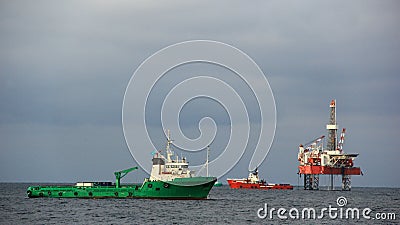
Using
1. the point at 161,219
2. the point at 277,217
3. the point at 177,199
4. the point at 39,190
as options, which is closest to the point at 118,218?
the point at 161,219

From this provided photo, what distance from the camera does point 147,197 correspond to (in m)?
103

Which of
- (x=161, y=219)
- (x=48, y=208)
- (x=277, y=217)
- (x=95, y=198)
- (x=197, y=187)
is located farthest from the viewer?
(x=95, y=198)

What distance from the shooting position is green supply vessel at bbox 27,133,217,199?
334ft

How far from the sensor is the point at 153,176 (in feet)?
351

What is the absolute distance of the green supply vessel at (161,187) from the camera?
101812 millimetres

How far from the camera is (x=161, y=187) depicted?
102m

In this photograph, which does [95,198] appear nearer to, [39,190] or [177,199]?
[39,190]

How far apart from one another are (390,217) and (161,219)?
29920mm

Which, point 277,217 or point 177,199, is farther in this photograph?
point 177,199

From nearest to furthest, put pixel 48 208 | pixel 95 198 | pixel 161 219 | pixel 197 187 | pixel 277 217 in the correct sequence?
pixel 161 219, pixel 277 217, pixel 48 208, pixel 197 187, pixel 95 198

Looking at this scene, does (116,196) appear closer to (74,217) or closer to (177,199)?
(177,199)

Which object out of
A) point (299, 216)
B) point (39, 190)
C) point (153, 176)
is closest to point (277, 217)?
point (299, 216)

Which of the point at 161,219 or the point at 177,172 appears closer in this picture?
the point at 161,219

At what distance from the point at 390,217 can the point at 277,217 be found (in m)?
15.0
